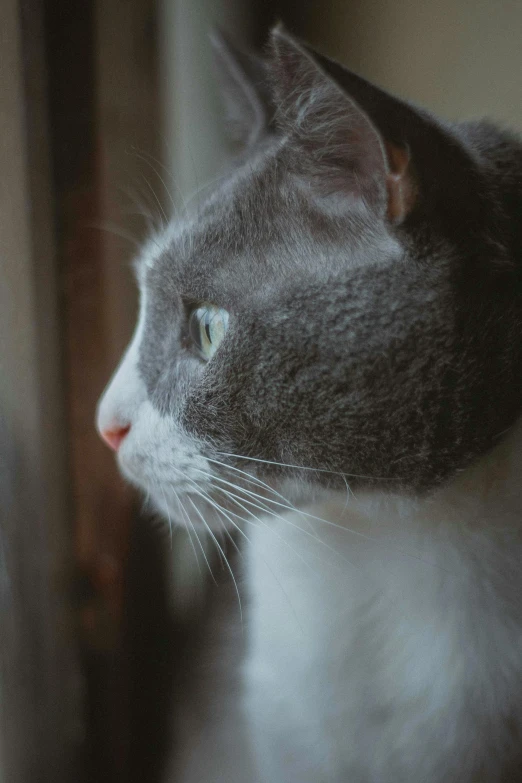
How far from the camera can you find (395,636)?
64 centimetres

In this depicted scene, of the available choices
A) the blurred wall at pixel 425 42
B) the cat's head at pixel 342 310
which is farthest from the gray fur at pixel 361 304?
the blurred wall at pixel 425 42

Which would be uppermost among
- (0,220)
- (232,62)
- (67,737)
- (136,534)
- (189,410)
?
(232,62)

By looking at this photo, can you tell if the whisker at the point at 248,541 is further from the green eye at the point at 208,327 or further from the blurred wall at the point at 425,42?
the blurred wall at the point at 425,42

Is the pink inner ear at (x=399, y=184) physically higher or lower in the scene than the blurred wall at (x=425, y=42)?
lower

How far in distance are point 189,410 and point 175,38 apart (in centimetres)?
38

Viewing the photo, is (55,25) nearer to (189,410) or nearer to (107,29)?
(107,29)

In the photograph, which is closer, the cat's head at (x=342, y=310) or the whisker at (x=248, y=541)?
the cat's head at (x=342, y=310)

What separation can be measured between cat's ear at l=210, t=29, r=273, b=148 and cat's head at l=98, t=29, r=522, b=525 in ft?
0.05

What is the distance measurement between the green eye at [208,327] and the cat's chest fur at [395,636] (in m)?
0.18

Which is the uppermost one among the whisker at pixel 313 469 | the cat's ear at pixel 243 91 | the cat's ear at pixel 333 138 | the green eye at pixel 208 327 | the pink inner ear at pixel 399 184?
the cat's ear at pixel 243 91

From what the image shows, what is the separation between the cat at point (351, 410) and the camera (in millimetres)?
515

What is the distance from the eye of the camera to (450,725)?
0.60 metres

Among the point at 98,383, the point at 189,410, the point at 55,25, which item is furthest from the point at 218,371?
the point at 55,25

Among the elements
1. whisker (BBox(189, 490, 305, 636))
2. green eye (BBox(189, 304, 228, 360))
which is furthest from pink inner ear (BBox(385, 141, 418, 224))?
whisker (BBox(189, 490, 305, 636))
